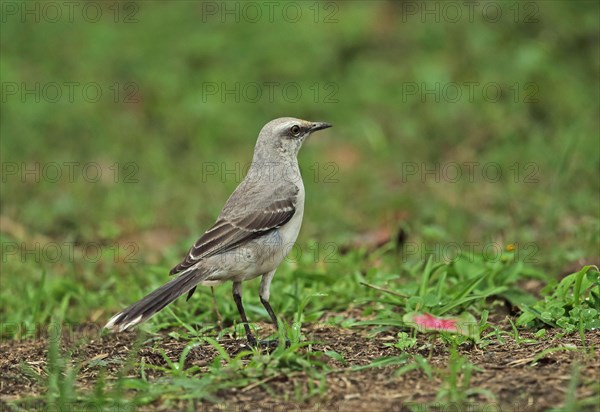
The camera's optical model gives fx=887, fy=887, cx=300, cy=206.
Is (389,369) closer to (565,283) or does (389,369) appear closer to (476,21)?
(565,283)

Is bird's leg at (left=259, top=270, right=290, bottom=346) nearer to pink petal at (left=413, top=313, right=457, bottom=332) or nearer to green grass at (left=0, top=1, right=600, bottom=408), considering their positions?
green grass at (left=0, top=1, right=600, bottom=408)

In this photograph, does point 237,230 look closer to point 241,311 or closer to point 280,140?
point 241,311

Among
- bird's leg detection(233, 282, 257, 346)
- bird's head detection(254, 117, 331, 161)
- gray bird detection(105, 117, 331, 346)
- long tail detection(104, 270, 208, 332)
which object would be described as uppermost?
bird's head detection(254, 117, 331, 161)

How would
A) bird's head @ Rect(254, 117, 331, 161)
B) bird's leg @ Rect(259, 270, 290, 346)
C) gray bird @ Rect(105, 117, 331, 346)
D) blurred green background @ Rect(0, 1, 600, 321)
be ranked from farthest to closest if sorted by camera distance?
1. blurred green background @ Rect(0, 1, 600, 321)
2. bird's head @ Rect(254, 117, 331, 161)
3. bird's leg @ Rect(259, 270, 290, 346)
4. gray bird @ Rect(105, 117, 331, 346)

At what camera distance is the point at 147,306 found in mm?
5926

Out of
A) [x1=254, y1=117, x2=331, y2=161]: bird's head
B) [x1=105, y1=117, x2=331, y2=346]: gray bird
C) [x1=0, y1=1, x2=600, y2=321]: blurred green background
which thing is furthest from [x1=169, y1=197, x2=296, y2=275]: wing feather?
[x1=0, y1=1, x2=600, y2=321]: blurred green background

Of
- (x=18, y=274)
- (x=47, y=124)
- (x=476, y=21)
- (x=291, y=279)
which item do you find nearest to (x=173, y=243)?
(x=18, y=274)

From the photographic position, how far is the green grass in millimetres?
6270

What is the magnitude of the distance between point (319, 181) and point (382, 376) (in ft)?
20.5

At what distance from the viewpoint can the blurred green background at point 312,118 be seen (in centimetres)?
974

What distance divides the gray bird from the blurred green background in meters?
1.64

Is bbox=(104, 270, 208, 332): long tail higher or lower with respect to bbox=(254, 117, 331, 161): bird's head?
A: lower

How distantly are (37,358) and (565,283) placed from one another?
3844mm

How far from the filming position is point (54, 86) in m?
13.6
